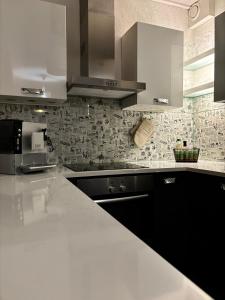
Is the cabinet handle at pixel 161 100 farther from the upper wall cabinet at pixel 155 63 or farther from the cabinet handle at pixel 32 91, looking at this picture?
the cabinet handle at pixel 32 91

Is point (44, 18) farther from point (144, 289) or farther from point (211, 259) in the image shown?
point (211, 259)

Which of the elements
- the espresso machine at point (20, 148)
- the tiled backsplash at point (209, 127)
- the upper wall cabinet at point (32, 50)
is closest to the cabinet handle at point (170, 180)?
the tiled backsplash at point (209, 127)

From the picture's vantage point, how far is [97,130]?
2287 millimetres

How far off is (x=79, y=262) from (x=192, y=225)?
170 centimetres

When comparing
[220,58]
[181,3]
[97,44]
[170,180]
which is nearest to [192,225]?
[170,180]

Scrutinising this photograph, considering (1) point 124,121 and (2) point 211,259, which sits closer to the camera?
(2) point 211,259

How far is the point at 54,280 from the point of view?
34 cm

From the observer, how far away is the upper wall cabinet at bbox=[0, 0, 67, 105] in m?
1.64

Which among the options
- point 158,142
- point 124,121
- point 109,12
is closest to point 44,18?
point 109,12

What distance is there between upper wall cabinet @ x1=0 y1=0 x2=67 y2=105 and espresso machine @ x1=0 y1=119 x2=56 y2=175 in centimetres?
24

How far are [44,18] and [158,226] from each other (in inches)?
66.3

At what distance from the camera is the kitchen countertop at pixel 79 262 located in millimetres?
312

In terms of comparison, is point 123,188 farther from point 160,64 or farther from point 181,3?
point 181,3

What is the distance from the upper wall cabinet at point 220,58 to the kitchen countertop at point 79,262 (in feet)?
5.33
